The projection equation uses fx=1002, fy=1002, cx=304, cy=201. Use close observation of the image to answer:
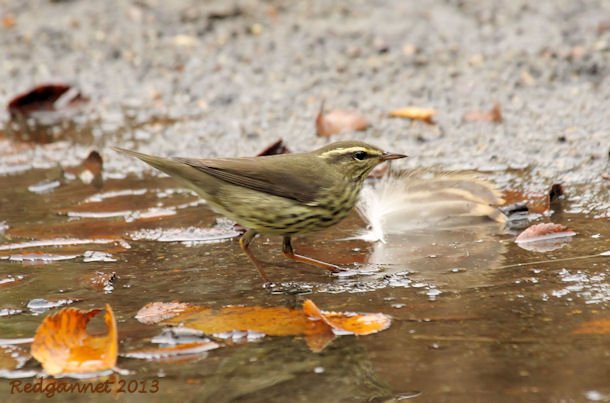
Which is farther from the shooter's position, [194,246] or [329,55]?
[329,55]

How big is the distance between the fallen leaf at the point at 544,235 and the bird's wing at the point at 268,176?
117 centimetres

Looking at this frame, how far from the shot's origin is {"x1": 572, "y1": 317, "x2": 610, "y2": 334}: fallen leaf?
4.20 m

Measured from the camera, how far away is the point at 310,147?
855cm

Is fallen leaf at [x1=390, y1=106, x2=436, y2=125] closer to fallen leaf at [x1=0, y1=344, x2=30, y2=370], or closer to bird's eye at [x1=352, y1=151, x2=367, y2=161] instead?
bird's eye at [x1=352, y1=151, x2=367, y2=161]

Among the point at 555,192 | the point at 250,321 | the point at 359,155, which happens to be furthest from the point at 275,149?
the point at 250,321

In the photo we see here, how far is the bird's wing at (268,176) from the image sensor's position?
577 centimetres

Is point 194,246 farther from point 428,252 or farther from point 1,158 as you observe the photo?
point 1,158

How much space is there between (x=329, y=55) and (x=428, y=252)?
5.62 m

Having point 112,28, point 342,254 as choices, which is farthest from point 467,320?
point 112,28

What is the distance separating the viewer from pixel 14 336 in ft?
14.9

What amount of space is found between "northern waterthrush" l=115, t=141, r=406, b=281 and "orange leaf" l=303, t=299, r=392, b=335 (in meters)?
1.09

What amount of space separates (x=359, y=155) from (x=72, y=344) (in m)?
2.49

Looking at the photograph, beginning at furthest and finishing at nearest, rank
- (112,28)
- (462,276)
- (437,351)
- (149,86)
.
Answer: (112,28)
(149,86)
(462,276)
(437,351)

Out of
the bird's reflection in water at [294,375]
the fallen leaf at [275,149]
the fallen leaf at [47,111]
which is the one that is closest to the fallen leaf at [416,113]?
the fallen leaf at [275,149]
